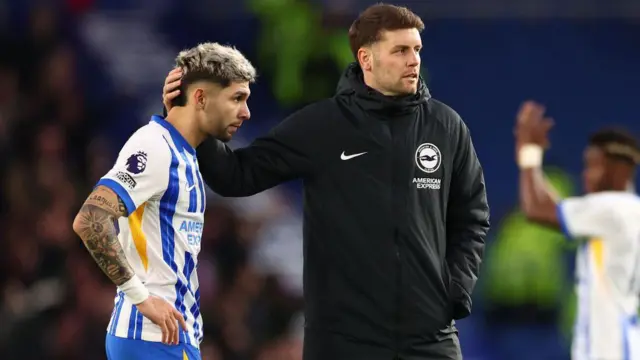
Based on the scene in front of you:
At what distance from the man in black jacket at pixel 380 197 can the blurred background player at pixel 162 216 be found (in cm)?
14

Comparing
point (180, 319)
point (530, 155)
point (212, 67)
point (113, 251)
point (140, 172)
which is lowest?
point (180, 319)

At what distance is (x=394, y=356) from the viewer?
4.54 metres

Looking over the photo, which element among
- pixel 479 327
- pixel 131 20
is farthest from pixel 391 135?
pixel 131 20

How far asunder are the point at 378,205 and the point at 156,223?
2.77 feet

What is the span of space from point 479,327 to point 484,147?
1.61 m

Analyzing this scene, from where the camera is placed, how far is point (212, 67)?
446 cm

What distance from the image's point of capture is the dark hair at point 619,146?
6.73 meters

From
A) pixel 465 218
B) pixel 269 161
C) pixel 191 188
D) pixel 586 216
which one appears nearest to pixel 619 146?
pixel 586 216

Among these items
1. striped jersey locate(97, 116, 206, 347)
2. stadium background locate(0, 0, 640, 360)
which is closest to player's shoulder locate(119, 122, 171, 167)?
striped jersey locate(97, 116, 206, 347)

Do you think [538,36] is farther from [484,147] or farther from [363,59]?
[363,59]

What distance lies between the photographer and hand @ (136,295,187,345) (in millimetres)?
4137

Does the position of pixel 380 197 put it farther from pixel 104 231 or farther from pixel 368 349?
pixel 104 231

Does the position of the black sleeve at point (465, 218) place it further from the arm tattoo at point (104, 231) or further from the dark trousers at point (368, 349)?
the arm tattoo at point (104, 231)

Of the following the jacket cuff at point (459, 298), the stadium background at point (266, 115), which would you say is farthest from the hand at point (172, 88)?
the stadium background at point (266, 115)
